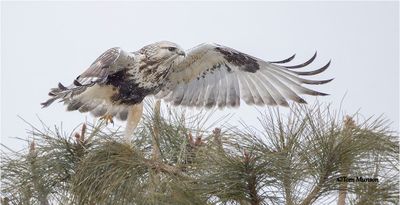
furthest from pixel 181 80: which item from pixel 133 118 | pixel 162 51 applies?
pixel 133 118

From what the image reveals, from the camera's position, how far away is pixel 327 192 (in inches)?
137

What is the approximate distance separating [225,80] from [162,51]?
0.91 meters

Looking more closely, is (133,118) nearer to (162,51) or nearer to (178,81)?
(162,51)

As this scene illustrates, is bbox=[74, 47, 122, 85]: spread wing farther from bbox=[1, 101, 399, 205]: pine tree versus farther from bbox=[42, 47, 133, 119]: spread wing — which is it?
bbox=[1, 101, 399, 205]: pine tree

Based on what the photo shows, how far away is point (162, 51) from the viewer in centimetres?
594

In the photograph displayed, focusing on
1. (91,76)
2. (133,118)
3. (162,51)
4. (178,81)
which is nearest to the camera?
(91,76)

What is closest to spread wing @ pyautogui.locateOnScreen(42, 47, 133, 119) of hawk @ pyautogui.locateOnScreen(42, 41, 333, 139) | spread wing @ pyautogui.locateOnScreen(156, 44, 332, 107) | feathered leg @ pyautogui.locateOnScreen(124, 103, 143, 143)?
hawk @ pyautogui.locateOnScreen(42, 41, 333, 139)

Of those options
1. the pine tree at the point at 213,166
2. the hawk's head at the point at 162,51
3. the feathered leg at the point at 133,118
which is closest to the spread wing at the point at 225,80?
the hawk's head at the point at 162,51

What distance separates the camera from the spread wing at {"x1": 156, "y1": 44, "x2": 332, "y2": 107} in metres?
6.37

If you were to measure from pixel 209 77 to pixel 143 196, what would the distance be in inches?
119

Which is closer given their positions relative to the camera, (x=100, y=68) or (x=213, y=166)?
(x=213, y=166)

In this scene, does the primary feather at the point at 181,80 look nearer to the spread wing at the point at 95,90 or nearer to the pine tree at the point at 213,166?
the spread wing at the point at 95,90

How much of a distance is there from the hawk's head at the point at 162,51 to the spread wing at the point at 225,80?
0.36 m

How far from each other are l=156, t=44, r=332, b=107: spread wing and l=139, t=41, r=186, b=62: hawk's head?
0.36 meters
